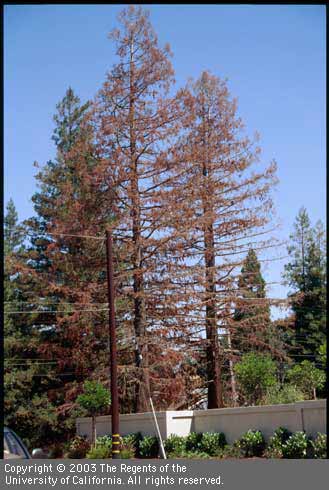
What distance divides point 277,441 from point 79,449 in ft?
31.9

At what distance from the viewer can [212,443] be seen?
22734 millimetres

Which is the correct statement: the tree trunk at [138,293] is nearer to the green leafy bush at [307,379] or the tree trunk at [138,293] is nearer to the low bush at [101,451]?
the low bush at [101,451]

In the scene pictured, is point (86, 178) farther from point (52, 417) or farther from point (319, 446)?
point (319, 446)

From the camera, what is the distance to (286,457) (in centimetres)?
1922

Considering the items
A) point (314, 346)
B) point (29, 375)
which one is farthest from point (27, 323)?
point (314, 346)

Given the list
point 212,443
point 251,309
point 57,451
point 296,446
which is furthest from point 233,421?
point 57,451

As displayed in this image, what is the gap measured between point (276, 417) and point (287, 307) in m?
10.7

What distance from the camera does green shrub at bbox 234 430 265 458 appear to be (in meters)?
21.0

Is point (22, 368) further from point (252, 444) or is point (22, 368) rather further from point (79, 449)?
point (252, 444)

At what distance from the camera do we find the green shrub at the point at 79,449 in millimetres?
26891

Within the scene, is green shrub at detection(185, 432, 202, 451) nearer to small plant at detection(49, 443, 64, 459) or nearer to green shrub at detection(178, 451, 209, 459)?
green shrub at detection(178, 451, 209, 459)

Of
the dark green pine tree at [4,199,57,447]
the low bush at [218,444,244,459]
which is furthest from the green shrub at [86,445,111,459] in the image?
the dark green pine tree at [4,199,57,447]

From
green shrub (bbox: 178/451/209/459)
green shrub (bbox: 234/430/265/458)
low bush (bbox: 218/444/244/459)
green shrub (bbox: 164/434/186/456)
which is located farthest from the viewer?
green shrub (bbox: 164/434/186/456)

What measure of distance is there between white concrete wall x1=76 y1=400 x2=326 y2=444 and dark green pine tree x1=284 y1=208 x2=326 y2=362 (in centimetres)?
1718
